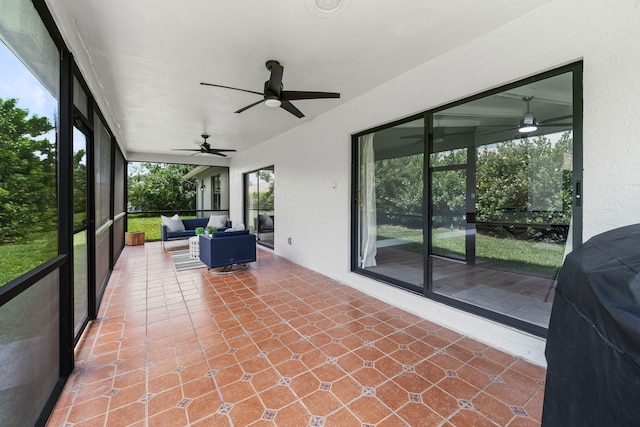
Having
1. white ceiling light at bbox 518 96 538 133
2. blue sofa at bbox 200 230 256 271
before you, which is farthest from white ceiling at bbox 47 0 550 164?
blue sofa at bbox 200 230 256 271

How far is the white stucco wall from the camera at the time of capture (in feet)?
5.45

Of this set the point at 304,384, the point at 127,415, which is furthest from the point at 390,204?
the point at 127,415

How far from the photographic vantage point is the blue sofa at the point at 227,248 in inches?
168

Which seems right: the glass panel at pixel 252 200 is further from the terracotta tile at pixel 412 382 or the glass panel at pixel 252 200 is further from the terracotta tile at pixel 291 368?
the terracotta tile at pixel 412 382

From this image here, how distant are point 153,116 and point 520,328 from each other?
5627mm

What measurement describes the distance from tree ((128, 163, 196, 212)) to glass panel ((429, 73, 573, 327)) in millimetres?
8679

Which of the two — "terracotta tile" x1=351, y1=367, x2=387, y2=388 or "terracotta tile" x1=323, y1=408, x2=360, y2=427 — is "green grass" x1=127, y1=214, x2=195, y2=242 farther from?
"terracotta tile" x1=323, y1=408, x2=360, y2=427

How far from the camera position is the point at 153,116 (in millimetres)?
4531

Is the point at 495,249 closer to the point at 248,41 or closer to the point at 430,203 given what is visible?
the point at 430,203

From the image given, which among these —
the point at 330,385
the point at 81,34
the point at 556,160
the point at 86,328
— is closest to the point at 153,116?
the point at 81,34

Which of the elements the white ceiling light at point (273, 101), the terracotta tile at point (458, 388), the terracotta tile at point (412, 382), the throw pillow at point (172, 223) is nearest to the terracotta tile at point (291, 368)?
the terracotta tile at point (412, 382)

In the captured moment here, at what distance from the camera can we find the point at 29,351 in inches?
56.8

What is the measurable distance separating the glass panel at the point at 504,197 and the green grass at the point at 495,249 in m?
0.01

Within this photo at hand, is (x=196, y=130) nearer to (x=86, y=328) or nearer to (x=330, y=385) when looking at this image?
(x=86, y=328)
